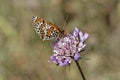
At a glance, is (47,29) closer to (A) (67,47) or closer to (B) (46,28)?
(B) (46,28)

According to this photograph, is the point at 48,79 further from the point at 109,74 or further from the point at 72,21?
the point at 72,21

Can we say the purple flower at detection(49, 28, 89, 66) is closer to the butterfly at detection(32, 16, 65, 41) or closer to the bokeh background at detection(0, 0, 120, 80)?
the butterfly at detection(32, 16, 65, 41)

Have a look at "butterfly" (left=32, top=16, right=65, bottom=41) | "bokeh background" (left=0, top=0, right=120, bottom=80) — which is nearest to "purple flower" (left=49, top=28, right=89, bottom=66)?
"butterfly" (left=32, top=16, right=65, bottom=41)

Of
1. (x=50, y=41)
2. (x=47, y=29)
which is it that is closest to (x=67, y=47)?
(x=47, y=29)

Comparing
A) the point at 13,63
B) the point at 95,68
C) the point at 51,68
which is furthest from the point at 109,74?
the point at 13,63

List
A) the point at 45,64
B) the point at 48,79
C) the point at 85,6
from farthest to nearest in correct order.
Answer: the point at 85,6
the point at 45,64
the point at 48,79

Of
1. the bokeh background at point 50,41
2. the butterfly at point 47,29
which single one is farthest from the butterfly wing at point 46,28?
the bokeh background at point 50,41
